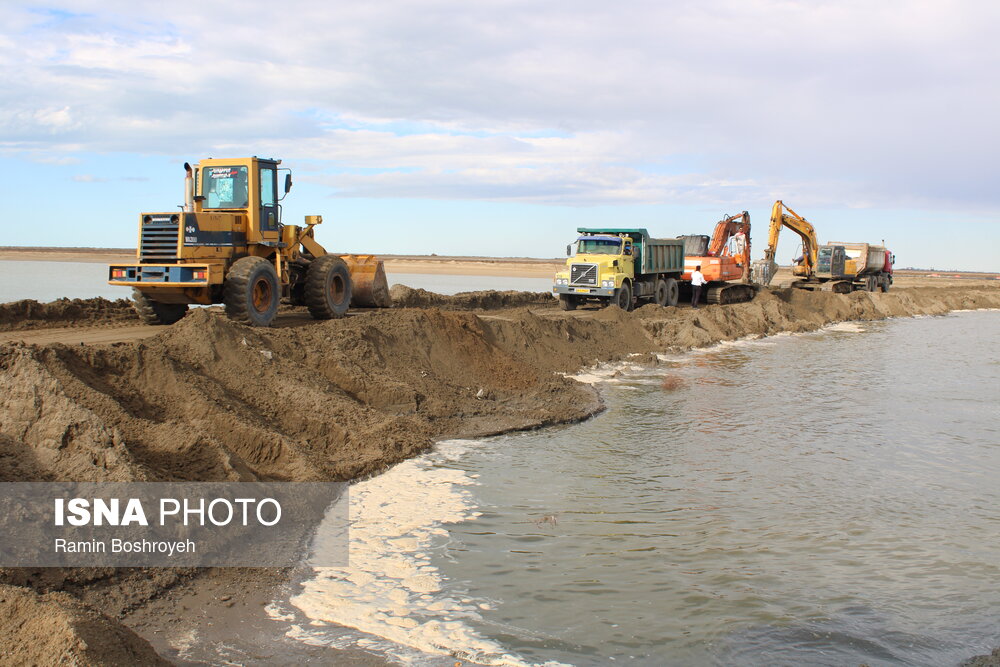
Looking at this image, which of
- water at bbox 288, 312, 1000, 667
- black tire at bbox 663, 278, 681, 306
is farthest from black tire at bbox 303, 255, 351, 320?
black tire at bbox 663, 278, 681, 306

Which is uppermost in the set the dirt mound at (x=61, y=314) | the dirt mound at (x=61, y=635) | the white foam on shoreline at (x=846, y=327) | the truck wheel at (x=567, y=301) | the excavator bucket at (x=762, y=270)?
the excavator bucket at (x=762, y=270)

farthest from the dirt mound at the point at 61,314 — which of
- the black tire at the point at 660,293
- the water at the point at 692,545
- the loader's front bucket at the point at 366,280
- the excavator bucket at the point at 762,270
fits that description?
the excavator bucket at the point at 762,270

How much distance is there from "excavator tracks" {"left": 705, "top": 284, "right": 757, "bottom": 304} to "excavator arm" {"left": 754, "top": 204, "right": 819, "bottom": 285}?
2.60 m

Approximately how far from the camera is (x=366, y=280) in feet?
61.8

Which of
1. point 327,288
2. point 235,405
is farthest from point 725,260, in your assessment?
point 235,405

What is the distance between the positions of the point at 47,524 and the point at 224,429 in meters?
2.93

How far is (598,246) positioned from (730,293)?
31.5 feet

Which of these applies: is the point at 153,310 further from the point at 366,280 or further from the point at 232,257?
the point at 366,280

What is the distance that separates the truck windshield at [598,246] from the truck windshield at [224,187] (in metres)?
12.9

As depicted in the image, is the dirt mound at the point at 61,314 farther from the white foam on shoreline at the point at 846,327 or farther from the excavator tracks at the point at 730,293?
the white foam on shoreline at the point at 846,327

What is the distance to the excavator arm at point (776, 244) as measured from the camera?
35812mm

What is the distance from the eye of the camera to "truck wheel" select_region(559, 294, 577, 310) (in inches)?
1015

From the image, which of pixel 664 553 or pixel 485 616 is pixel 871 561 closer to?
pixel 664 553

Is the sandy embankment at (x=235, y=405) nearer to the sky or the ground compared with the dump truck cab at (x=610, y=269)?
nearer to the ground
